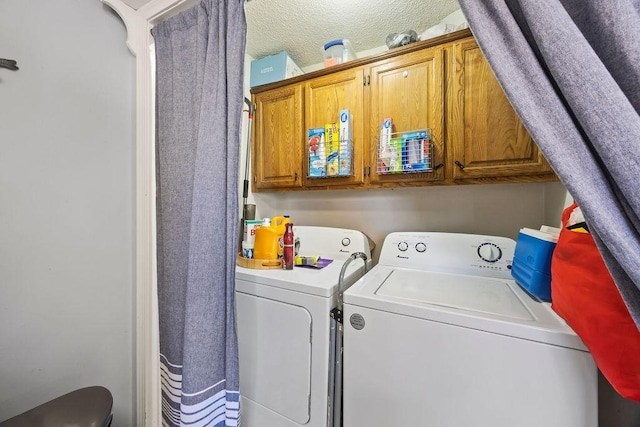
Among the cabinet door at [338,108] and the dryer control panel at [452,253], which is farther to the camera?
the cabinet door at [338,108]

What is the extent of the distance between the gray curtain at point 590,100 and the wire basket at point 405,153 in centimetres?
82

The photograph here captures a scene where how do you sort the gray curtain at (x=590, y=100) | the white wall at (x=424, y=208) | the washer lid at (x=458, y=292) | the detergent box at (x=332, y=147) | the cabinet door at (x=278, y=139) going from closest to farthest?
the gray curtain at (x=590, y=100), the washer lid at (x=458, y=292), the white wall at (x=424, y=208), the detergent box at (x=332, y=147), the cabinet door at (x=278, y=139)

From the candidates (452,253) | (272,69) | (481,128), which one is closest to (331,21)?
(272,69)

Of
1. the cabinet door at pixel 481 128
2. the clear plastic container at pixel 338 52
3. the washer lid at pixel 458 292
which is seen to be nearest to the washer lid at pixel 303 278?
the washer lid at pixel 458 292

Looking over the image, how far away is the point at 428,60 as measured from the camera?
133 centimetres

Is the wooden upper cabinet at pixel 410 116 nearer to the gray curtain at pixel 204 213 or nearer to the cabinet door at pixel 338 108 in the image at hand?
the cabinet door at pixel 338 108

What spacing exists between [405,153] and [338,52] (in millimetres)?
875

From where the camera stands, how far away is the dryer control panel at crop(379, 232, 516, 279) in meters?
1.17

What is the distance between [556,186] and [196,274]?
1.75 m

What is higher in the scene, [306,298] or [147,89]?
[147,89]

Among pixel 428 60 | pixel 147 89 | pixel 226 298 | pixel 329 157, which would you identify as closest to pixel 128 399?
pixel 226 298

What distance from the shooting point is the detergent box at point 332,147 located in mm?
1552

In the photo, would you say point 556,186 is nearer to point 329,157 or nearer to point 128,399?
point 329,157

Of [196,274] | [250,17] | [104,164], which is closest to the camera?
[196,274]
